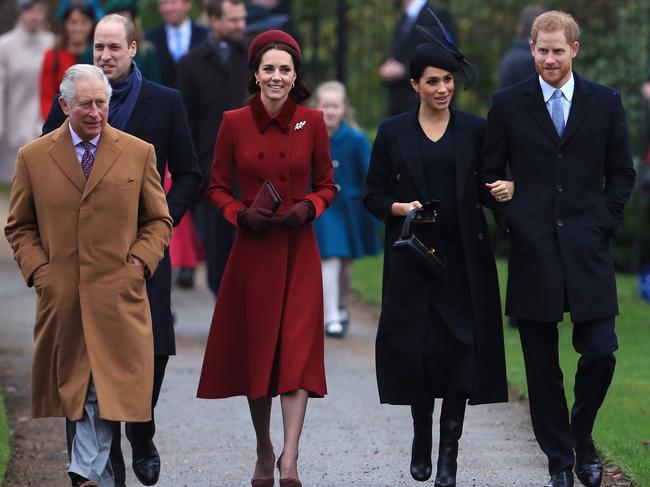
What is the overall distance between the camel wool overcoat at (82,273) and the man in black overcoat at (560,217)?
1.54 meters

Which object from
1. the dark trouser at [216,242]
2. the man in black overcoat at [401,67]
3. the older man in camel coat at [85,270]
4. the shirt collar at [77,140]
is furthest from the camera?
the man in black overcoat at [401,67]

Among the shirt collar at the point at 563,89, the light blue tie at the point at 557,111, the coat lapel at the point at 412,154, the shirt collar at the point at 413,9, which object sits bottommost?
the coat lapel at the point at 412,154

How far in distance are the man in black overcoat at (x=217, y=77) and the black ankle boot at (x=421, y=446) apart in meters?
4.07

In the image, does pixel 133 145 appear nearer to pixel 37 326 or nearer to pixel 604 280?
pixel 37 326

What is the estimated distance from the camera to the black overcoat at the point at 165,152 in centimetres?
682

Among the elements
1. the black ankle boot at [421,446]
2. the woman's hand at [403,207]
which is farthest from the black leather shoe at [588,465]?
the woman's hand at [403,207]

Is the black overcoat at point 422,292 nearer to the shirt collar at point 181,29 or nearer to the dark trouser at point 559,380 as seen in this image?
the dark trouser at point 559,380

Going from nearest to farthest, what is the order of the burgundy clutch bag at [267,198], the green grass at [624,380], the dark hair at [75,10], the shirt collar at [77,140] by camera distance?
1. the shirt collar at [77,140]
2. the burgundy clutch bag at [267,198]
3. the green grass at [624,380]
4. the dark hair at [75,10]

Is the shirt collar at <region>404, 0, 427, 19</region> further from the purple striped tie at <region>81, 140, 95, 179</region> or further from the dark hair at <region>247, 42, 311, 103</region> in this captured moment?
the purple striped tie at <region>81, 140, 95, 179</region>

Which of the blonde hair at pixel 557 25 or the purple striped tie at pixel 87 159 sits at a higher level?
the blonde hair at pixel 557 25

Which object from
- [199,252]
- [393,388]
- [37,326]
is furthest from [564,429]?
[199,252]

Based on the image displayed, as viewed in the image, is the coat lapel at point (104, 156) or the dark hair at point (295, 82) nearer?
the coat lapel at point (104, 156)

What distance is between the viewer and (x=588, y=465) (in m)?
6.91

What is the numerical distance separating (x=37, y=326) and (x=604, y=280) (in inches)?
90.4
